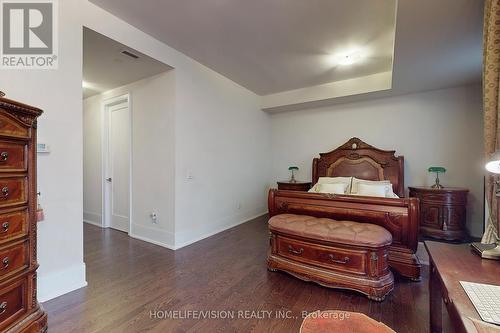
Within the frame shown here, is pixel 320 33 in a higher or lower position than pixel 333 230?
higher

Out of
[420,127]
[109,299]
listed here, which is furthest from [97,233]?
[420,127]

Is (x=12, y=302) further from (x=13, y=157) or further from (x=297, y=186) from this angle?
(x=297, y=186)

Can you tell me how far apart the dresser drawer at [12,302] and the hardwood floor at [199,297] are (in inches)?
13.3

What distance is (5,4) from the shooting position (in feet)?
6.61

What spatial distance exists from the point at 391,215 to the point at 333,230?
0.71 meters

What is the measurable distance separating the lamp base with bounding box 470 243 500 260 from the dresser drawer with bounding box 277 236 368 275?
0.93 metres

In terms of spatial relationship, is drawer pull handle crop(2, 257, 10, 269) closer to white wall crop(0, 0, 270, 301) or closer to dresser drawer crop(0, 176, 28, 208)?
dresser drawer crop(0, 176, 28, 208)

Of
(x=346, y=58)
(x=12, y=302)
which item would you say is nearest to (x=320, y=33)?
(x=346, y=58)

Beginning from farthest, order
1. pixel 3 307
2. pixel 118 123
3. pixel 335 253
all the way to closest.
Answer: pixel 118 123 → pixel 335 253 → pixel 3 307

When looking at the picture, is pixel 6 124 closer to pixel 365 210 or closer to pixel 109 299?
pixel 109 299

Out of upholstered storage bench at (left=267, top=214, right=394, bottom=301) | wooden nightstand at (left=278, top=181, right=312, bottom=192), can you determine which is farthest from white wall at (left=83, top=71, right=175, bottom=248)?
wooden nightstand at (left=278, top=181, right=312, bottom=192)

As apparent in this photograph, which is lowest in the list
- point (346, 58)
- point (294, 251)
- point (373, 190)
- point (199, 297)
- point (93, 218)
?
point (199, 297)

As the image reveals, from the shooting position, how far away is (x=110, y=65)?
10.8ft

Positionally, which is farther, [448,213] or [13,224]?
[448,213]
